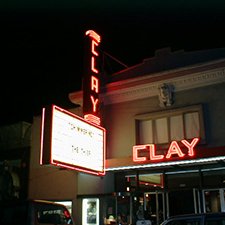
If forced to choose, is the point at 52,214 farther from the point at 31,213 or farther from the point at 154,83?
the point at 154,83

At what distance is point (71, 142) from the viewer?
43.2 feet

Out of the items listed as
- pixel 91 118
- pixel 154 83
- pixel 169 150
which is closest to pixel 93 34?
pixel 154 83

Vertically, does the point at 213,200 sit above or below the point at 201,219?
above

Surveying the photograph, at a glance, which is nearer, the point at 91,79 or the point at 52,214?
the point at 52,214

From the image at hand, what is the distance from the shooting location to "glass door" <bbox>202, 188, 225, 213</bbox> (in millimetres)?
13644

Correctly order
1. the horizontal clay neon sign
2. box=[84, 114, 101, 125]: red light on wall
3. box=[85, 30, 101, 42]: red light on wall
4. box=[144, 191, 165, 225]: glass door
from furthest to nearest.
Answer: box=[85, 30, 101, 42]: red light on wall, box=[84, 114, 101, 125]: red light on wall, box=[144, 191, 165, 225]: glass door, the horizontal clay neon sign

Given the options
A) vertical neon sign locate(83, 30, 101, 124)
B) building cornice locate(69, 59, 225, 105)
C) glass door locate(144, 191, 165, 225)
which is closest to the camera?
building cornice locate(69, 59, 225, 105)

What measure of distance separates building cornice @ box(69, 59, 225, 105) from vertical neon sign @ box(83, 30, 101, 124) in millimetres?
1099

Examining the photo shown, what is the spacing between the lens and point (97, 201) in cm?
1557

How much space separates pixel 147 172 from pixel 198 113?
3.66 metres

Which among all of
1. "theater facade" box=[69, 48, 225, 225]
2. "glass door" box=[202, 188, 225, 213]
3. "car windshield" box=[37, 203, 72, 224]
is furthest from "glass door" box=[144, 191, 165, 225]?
"car windshield" box=[37, 203, 72, 224]

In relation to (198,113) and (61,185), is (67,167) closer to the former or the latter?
(61,185)

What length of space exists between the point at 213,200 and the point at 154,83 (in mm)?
5707

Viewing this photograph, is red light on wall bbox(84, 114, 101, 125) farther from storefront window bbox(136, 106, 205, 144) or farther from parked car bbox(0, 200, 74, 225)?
parked car bbox(0, 200, 74, 225)
